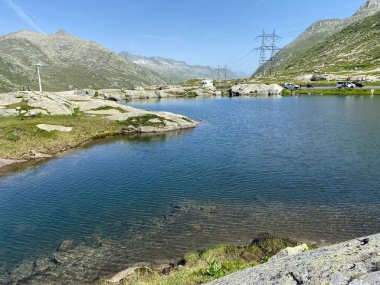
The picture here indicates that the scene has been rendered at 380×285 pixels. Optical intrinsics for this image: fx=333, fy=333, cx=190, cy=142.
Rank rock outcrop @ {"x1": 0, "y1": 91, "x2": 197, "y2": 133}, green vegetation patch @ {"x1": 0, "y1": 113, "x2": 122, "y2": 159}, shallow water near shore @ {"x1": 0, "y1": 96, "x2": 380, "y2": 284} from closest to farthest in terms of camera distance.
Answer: shallow water near shore @ {"x1": 0, "y1": 96, "x2": 380, "y2": 284}
green vegetation patch @ {"x1": 0, "y1": 113, "x2": 122, "y2": 159}
rock outcrop @ {"x1": 0, "y1": 91, "x2": 197, "y2": 133}

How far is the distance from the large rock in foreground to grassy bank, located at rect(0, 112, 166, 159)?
6059 centimetres

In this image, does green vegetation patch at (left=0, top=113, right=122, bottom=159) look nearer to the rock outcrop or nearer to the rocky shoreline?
the rocky shoreline

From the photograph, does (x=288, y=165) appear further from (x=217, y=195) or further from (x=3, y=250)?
(x=3, y=250)

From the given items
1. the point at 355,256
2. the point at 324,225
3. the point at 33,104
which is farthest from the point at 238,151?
the point at 33,104

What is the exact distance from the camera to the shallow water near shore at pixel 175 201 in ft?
94.6

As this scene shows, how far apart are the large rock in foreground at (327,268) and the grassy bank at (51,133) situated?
2386 inches

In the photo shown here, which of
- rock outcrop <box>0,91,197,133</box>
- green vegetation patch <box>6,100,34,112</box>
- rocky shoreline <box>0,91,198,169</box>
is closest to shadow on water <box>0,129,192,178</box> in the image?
rocky shoreline <box>0,91,198,169</box>

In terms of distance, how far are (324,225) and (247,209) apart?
25.7 feet

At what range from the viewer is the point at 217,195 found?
40.3 m

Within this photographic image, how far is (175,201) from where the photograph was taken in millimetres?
39156

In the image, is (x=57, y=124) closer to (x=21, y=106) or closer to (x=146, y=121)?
(x=146, y=121)

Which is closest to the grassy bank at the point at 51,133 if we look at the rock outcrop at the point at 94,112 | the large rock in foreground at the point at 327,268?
the rock outcrop at the point at 94,112

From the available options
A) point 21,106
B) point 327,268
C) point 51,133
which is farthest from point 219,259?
point 21,106

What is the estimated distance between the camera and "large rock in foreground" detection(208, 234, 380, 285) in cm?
937
